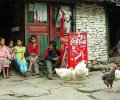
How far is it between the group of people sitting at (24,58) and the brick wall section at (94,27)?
7.29ft

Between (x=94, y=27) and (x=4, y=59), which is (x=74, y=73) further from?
(x=94, y=27)

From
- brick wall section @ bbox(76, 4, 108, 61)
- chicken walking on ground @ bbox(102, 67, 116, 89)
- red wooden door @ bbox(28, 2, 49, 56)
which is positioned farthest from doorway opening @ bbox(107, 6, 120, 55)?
chicken walking on ground @ bbox(102, 67, 116, 89)

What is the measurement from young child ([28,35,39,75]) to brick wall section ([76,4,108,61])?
7.64 feet

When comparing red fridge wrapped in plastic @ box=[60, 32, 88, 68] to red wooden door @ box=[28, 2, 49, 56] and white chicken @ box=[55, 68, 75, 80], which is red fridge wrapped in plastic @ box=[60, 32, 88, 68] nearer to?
red wooden door @ box=[28, 2, 49, 56]

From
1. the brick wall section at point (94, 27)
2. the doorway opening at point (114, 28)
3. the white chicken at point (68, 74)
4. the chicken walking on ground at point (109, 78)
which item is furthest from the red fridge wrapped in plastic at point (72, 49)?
the doorway opening at point (114, 28)

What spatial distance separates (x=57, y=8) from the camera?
13391mm

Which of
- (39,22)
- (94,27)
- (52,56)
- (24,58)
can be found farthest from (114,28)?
(24,58)

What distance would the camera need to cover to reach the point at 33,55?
12383mm

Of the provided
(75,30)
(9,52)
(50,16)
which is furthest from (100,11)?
(9,52)

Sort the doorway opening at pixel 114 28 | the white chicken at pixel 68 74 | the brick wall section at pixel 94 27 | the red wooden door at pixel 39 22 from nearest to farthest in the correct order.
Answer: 1. the white chicken at pixel 68 74
2. the red wooden door at pixel 39 22
3. the brick wall section at pixel 94 27
4. the doorway opening at pixel 114 28

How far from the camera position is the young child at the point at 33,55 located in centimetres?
A: 1228

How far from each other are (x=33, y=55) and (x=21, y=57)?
0.45 meters

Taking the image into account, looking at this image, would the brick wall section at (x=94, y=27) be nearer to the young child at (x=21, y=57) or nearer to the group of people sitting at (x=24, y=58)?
the group of people sitting at (x=24, y=58)

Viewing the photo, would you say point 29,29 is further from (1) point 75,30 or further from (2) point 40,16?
(1) point 75,30
